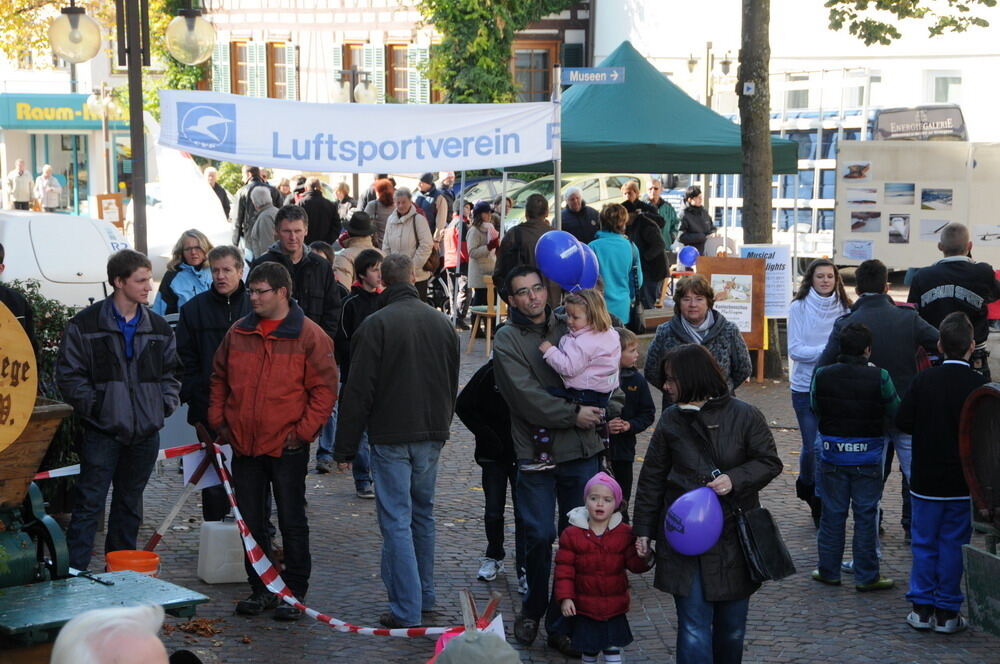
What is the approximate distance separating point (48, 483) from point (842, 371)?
4.69 meters

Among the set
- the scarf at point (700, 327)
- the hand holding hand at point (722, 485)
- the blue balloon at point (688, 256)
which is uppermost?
the blue balloon at point (688, 256)

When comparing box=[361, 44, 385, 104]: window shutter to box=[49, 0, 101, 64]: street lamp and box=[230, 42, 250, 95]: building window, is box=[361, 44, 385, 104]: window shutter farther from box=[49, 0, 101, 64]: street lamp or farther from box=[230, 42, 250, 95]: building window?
box=[49, 0, 101, 64]: street lamp

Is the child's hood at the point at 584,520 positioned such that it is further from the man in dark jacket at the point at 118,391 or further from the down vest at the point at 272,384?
the man in dark jacket at the point at 118,391

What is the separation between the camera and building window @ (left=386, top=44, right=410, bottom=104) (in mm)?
40062

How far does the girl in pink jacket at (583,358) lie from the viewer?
21.6ft

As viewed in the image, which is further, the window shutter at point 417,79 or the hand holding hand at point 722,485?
the window shutter at point 417,79

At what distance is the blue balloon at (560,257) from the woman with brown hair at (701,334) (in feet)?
2.14

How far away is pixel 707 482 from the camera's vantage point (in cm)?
570

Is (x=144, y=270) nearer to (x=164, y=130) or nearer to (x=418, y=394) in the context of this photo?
(x=418, y=394)

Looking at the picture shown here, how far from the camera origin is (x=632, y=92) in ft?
58.7

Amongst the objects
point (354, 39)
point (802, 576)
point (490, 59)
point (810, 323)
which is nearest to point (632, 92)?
point (810, 323)

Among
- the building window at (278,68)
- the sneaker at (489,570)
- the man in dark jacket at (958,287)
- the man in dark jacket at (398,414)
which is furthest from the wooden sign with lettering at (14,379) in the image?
the building window at (278,68)

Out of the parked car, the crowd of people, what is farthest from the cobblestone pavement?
the parked car

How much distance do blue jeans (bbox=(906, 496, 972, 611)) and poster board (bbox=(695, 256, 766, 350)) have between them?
789cm
